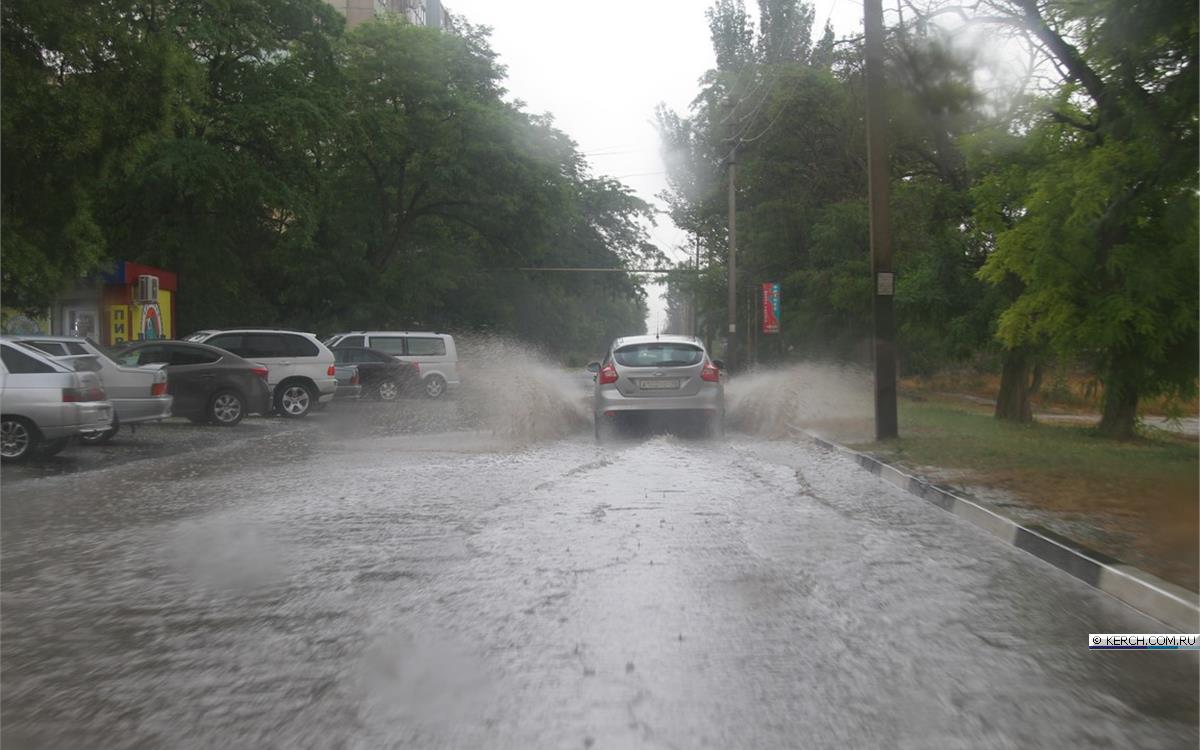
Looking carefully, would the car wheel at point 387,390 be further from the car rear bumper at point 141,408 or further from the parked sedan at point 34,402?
the parked sedan at point 34,402

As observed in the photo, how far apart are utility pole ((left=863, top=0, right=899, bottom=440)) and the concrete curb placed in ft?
16.3

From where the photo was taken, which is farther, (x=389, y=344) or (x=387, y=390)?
(x=389, y=344)

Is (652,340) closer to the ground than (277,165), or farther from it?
closer to the ground

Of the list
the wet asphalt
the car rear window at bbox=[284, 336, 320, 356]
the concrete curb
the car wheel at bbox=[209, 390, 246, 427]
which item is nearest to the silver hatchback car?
the wet asphalt

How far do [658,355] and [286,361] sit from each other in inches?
365

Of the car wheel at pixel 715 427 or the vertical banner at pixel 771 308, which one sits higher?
the vertical banner at pixel 771 308

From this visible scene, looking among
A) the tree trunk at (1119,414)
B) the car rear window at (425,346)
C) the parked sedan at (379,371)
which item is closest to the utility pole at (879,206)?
the tree trunk at (1119,414)

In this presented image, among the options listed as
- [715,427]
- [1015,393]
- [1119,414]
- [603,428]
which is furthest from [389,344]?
[1119,414]

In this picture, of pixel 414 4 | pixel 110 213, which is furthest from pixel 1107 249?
pixel 414 4

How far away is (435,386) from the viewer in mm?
31234

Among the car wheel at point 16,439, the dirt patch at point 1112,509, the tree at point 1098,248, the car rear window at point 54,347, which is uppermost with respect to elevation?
the tree at point 1098,248

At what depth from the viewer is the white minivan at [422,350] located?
31094mm

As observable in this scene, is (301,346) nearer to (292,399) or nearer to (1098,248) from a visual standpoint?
(292,399)

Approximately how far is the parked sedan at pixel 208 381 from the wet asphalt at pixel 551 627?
9261 millimetres
